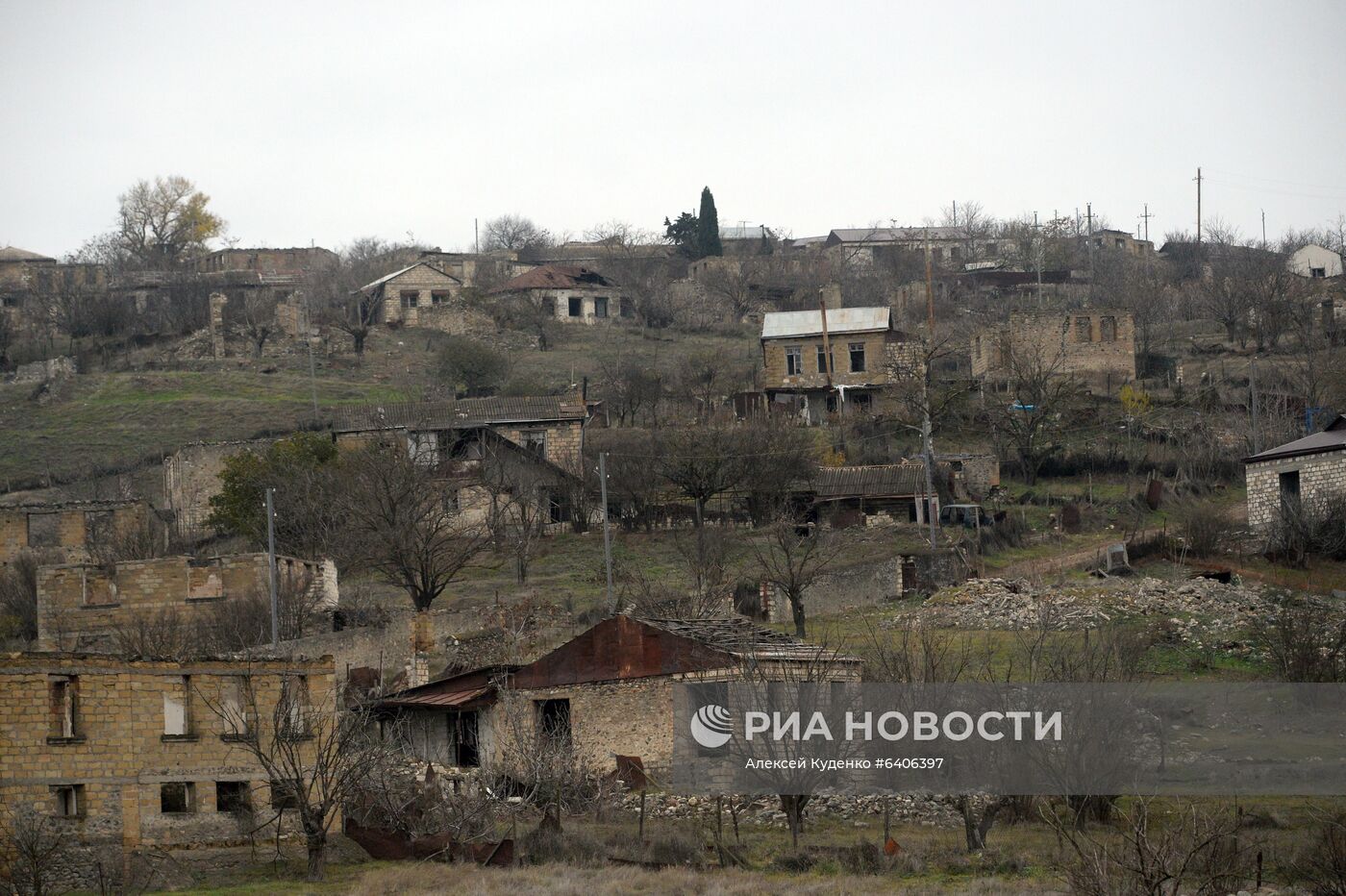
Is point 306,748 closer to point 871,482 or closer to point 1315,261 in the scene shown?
point 871,482

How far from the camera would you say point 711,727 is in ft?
86.4

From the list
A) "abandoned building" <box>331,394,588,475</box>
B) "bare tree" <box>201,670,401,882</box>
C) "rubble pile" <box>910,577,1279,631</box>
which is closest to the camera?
"bare tree" <box>201,670,401,882</box>

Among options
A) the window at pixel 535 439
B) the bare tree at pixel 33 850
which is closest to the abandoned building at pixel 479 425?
the window at pixel 535 439

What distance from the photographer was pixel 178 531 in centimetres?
4884

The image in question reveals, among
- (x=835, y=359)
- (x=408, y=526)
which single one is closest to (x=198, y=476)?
(x=408, y=526)

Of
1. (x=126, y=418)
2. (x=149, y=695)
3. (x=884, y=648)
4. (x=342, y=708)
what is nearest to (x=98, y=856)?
(x=149, y=695)

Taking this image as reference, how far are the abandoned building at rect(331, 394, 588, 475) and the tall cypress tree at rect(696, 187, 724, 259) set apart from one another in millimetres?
36485

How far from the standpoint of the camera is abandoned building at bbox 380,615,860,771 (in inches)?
1061

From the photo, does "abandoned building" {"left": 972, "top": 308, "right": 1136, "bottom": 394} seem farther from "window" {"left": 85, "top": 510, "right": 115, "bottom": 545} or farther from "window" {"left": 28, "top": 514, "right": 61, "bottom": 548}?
"window" {"left": 28, "top": 514, "right": 61, "bottom": 548}

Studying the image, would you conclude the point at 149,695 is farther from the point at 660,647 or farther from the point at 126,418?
the point at 126,418

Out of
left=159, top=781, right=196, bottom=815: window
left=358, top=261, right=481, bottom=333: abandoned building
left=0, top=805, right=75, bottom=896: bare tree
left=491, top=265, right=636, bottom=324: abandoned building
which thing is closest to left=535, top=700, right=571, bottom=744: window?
left=159, top=781, right=196, bottom=815: window

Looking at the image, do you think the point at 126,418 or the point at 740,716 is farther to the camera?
the point at 126,418

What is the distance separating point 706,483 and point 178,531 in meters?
14.5

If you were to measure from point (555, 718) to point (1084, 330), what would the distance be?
34848mm
